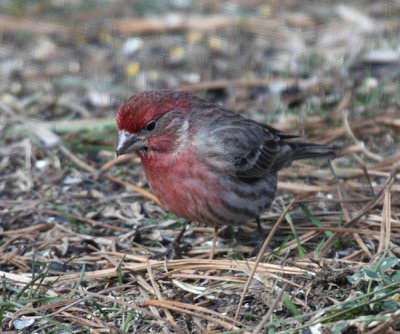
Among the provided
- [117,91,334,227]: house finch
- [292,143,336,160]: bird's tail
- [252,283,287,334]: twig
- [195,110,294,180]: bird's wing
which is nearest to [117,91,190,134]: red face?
[117,91,334,227]: house finch

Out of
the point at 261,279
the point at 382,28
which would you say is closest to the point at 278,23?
the point at 382,28

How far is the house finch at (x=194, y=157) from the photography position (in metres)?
5.34

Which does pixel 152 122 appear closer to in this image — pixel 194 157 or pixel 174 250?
pixel 194 157

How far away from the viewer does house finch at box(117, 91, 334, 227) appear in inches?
210

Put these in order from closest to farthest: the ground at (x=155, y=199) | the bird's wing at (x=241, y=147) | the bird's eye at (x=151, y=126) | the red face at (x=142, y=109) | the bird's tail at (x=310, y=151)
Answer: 1. the ground at (x=155, y=199)
2. the red face at (x=142, y=109)
3. the bird's eye at (x=151, y=126)
4. the bird's wing at (x=241, y=147)
5. the bird's tail at (x=310, y=151)

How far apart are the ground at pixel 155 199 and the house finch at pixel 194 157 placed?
313mm

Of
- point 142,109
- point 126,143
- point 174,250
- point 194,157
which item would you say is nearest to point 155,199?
point 174,250

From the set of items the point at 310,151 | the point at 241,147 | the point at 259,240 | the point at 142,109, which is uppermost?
the point at 142,109

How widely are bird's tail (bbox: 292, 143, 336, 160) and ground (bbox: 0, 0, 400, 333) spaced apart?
0.48 feet

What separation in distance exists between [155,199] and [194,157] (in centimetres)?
98

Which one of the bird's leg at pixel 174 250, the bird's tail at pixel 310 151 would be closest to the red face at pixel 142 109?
the bird's leg at pixel 174 250

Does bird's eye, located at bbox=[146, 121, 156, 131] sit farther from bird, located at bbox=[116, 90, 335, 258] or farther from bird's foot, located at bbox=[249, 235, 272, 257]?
bird's foot, located at bbox=[249, 235, 272, 257]

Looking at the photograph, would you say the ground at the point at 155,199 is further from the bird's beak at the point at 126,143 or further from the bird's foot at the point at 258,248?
the bird's beak at the point at 126,143

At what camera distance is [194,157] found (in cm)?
543
